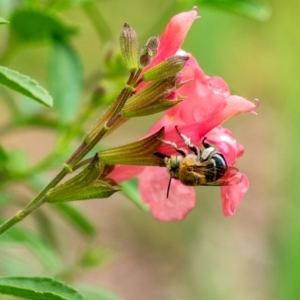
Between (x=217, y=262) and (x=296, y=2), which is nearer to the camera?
(x=217, y=262)

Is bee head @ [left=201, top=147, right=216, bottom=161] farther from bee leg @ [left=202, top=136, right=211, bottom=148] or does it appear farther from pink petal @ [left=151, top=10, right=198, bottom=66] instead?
pink petal @ [left=151, top=10, right=198, bottom=66]

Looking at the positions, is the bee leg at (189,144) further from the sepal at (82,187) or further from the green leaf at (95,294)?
the green leaf at (95,294)

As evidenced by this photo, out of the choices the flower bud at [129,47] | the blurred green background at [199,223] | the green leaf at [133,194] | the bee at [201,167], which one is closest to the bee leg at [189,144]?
the bee at [201,167]

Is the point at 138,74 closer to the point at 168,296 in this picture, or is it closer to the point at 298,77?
the point at 168,296

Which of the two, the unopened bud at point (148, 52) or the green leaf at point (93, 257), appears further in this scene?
the green leaf at point (93, 257)

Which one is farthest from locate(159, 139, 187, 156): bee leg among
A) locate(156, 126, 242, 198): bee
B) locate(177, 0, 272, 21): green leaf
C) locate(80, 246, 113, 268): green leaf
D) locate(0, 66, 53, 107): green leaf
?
locate(80, 246, 113, 268): green leaf

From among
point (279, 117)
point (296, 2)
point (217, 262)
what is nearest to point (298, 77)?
point (279, 117)
